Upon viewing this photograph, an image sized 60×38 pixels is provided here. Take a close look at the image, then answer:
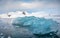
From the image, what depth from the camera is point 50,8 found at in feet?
5.32

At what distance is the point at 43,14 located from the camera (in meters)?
1.60

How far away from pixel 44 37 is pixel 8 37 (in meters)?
0.57

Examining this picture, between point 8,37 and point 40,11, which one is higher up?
point 40,11

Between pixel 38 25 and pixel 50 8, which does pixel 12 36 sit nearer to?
pixel 38 25

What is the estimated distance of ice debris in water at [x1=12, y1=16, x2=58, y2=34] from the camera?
1.56m

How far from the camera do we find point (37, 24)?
61.6 inches

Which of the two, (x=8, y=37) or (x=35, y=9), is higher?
(x=35, y=9)

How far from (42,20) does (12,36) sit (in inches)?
21.3

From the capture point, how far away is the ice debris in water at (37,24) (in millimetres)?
1557

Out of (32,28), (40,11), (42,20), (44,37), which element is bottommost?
(44,37)

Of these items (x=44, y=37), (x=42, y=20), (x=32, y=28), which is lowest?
(x=44, y=37)

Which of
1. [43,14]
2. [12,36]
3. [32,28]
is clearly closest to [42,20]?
[43,14]

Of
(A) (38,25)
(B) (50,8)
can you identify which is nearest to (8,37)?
(A) (38,25)

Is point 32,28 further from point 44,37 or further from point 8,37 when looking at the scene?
point 8,37
